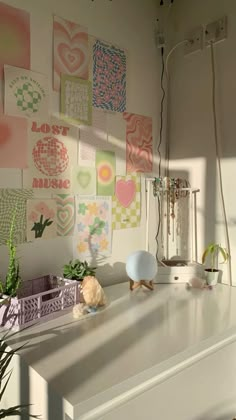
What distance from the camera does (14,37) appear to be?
4.07 feet

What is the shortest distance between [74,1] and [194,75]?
68 centimetres

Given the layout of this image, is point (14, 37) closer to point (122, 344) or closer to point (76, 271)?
point (76, 271)

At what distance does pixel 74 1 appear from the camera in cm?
142

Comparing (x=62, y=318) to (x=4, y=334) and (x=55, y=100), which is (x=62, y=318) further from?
(x=55, y=100)

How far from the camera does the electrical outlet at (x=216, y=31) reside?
1551mm

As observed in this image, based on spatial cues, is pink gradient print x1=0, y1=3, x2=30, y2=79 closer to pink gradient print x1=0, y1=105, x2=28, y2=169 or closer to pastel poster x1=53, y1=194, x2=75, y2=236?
pink gradient print x1=0, y1=105, x2=28, y2=169

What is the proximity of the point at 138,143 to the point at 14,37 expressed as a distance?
0.75 metres

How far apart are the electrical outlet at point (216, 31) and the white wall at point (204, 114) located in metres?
0.02

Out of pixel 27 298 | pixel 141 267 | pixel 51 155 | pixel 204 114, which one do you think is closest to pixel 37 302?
pixel 27 298

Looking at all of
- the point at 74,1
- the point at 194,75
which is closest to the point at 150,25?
the point at 194,75

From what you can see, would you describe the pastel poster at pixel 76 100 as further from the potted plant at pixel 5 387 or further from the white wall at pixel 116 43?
the potted plant at pixel 5 387

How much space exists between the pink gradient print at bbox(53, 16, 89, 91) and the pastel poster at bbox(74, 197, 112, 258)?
524 millimetres

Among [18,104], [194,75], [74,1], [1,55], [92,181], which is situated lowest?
[92,181]

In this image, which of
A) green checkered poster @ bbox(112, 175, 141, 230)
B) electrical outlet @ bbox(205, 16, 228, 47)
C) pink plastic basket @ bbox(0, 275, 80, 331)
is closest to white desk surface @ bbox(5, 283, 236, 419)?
pink plastic basket @ bbox(0, 275, 80, 331)
